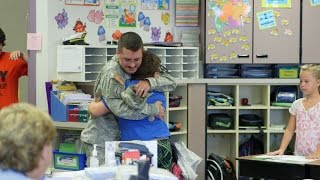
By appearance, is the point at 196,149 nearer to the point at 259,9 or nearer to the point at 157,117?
the point at 259,9

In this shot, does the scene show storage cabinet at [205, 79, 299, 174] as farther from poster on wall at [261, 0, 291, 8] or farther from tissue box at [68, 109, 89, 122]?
tissue box at [68, 109, 89, 122]

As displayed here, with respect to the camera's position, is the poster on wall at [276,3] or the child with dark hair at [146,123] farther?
the poster on wall at [276,3]

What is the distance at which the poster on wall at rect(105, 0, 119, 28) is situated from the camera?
5.78 meters

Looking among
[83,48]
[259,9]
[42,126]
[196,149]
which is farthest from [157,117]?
[259,9]

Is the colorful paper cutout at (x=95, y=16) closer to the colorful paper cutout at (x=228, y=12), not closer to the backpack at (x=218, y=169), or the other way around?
the colorful paper cutout at (x=228, y=12)

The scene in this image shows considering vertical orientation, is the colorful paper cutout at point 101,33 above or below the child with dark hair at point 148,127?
above

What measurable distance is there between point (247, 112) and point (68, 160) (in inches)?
93.2

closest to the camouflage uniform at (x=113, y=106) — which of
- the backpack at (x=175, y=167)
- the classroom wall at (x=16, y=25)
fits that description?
the backpack at (x=175, y=167)

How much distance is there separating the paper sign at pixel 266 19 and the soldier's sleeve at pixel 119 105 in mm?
2943

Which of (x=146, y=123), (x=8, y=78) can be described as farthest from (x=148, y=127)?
(x=8, y=78)

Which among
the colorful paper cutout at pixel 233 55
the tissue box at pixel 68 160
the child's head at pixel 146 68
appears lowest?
the tissue box at pixel 68 160

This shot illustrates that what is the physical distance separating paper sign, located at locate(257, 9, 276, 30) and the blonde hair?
14.3 ft

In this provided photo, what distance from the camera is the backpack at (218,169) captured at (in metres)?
5.82

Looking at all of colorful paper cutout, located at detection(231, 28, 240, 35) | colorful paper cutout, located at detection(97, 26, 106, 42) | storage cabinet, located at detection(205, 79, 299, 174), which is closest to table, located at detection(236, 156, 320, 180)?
storage cabinet, located at detection(205, 79, 299, 174)
